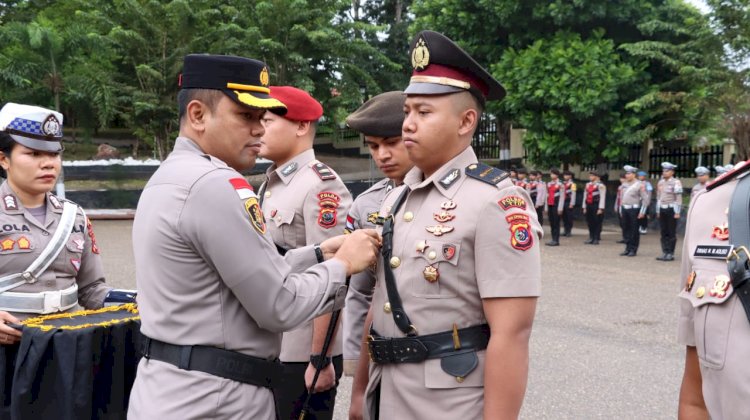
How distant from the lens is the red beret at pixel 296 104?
3186mm

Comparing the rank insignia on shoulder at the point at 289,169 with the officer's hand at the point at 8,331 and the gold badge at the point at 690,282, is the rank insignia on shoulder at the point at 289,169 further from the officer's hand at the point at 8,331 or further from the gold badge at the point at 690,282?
the gold badge at the point at 690,282

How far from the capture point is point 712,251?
5.75 ft

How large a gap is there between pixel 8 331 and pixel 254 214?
1506mm

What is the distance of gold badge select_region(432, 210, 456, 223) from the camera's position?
6.80ft

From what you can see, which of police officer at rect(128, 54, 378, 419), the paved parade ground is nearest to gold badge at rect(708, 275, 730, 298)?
the paved parade ground

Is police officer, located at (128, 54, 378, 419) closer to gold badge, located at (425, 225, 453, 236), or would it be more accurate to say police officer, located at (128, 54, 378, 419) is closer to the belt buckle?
gold badge, located at (425, 225, 453, 236)

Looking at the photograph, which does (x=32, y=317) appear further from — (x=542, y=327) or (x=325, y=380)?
(x=542, y=327)

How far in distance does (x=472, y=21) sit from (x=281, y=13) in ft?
22.1

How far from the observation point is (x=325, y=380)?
115 inches

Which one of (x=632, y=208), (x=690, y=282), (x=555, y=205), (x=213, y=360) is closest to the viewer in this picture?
(x=690, y=282)

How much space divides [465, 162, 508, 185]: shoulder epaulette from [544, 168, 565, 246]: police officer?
13612mm

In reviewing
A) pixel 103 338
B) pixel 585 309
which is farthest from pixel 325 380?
pixel 585 309

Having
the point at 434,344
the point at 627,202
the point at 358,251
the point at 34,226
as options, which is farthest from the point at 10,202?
the point at 627,202

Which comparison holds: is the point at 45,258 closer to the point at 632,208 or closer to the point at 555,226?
the point at 632,208
